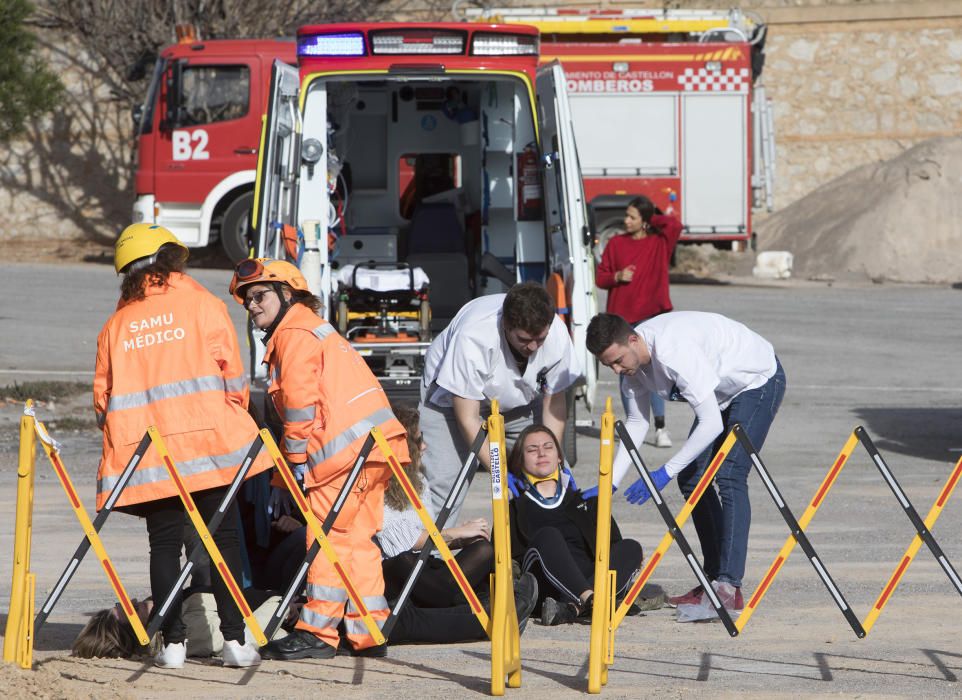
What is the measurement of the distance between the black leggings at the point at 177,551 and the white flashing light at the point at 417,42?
16.4 ft

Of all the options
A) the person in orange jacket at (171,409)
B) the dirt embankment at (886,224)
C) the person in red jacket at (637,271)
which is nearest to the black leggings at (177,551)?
the person in orange jacket at (171,409)

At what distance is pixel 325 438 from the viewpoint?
5699 mm

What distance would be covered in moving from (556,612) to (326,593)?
1.18 m

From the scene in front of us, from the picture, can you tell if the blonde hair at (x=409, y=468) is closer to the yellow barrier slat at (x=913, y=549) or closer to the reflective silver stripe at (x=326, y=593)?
the reflective silver stripe at (x=326, y=593)

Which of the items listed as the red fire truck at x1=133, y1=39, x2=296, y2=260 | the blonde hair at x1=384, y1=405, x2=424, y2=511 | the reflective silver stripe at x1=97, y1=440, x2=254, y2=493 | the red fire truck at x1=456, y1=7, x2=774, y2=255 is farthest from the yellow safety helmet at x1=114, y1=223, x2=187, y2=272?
the red fire truck at x1=456, y1=7, x2=774, y2=255

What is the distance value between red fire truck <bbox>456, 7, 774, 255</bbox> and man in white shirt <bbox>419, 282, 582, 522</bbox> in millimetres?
13545

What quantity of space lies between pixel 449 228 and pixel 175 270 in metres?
6.13

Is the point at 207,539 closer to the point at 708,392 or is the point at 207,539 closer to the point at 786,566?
the point at 708,392

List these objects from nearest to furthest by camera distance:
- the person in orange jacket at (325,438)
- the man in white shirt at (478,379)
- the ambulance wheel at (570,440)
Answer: the person in orange jacket at (325,438)
the man in white shirt at (478,379)
the ambulance wheel at (570,440)

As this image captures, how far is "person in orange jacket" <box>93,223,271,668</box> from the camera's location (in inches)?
215

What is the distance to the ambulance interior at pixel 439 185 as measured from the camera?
433 inches

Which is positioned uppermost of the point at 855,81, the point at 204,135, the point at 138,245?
the point at 855,81

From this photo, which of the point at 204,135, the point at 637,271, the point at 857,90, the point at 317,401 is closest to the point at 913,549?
the point at 317,401

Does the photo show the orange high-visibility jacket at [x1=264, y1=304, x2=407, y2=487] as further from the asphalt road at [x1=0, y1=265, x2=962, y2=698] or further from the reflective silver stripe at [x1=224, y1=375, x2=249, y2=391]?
the asphalt road at [x1=0, y1=265, x2=962, y2=698]
